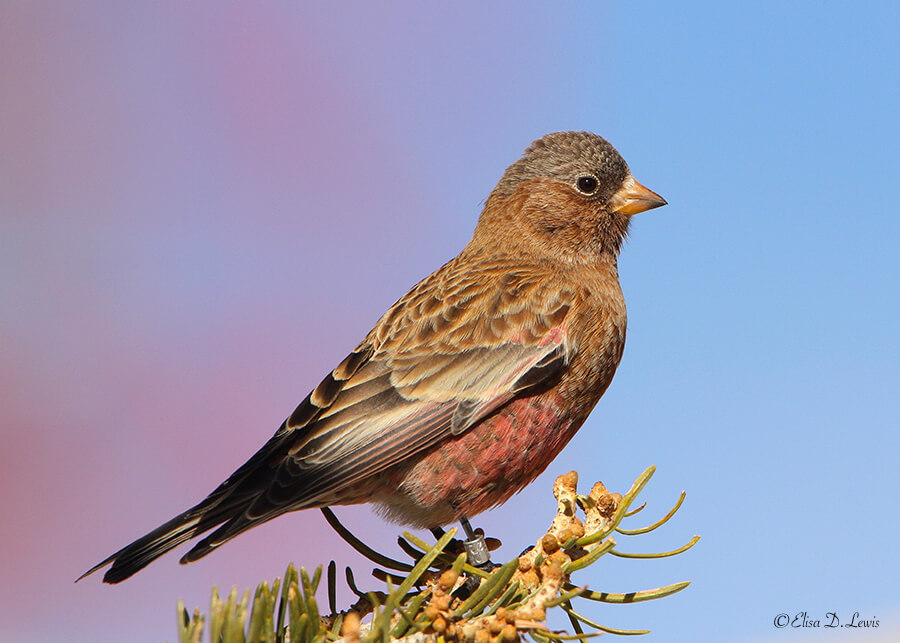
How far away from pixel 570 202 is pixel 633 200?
1.08ft

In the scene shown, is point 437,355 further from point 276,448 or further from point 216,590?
point 216,590

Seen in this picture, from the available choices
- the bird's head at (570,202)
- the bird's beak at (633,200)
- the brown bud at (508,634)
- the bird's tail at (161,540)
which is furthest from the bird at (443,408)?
the brown bud at (508,634)

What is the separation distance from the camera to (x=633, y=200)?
180 inches

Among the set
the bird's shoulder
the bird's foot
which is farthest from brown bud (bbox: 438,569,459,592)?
the bird's shoulder

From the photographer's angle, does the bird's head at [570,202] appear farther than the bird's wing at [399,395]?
Yes

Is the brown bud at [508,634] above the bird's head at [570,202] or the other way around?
the other way around

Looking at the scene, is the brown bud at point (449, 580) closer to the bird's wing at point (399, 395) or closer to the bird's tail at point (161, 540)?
the bird's wing at point (399, 395)

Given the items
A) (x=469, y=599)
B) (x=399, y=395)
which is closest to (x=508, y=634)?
(x=469, y=599)

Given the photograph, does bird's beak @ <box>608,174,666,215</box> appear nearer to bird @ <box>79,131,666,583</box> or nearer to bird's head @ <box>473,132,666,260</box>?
bird's head @ <box>473,132,666,260</box>

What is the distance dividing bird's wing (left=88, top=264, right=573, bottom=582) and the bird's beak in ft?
2.63

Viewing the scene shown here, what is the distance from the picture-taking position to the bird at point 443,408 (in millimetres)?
3131

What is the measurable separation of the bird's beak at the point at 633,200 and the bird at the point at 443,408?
43 cm

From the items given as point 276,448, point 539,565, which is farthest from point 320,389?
point 539,565

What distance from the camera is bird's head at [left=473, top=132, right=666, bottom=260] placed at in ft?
14.8
